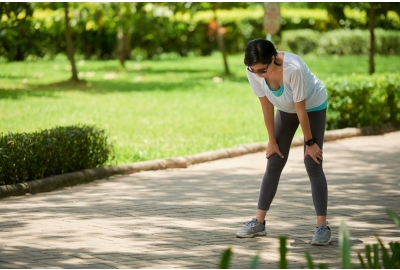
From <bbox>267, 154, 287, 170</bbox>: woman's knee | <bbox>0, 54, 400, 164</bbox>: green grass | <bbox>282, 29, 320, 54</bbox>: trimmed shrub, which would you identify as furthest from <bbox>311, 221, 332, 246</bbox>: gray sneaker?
<bbox>282, 29, 320, 54</bbox>: trimmed shrub

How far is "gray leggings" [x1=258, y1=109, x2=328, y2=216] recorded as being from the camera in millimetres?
6023

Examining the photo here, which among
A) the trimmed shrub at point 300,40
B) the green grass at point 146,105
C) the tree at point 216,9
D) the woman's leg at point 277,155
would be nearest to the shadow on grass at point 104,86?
the green grass at point 146,105

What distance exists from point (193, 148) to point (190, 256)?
599 cm

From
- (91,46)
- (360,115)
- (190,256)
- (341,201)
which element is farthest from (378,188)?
(91,46)

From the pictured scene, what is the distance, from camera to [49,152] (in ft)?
29.4

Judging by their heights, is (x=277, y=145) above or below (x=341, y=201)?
above

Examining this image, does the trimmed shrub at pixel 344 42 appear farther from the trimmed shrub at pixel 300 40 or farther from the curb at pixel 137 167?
the curb at pixel 137 167

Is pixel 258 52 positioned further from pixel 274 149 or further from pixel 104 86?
pixel 104 86

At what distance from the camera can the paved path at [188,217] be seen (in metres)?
5.62

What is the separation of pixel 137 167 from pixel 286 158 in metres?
4.10

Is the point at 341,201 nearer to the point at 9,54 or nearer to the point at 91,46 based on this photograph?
the point at 9,54

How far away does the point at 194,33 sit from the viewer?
34.8 m

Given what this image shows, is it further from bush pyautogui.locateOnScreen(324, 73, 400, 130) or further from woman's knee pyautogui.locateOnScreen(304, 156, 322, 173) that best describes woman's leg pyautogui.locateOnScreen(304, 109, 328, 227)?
bush pyautogui.locateOnScreen(324, 73, 400, 130)

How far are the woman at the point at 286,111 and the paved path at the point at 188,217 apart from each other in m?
0.28
